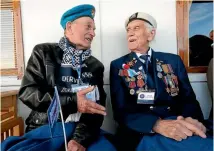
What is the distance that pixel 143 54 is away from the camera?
1.52m

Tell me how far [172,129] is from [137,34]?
0.64 m

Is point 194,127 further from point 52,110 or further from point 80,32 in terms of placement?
point 80,32

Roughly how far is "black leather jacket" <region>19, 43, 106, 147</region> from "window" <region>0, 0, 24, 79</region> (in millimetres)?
526

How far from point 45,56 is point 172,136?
30.1 inches

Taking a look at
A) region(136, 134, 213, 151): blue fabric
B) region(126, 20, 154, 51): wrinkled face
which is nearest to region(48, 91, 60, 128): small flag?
region(136, 134, 213, 151): blue fabric

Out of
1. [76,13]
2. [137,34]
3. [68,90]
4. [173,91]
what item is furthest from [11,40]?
[173,91]

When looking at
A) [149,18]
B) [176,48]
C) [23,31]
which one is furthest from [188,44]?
[23,31]

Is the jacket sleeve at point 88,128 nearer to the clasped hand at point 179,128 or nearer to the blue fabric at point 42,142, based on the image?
the blue fabric at point 42,142

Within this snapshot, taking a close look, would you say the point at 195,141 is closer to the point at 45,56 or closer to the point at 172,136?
the point at 172,136

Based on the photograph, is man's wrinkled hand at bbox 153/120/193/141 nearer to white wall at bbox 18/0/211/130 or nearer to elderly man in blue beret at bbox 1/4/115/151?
elderly man in blue beret at bbox 1/4/115/151

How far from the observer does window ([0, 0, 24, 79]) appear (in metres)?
1.75

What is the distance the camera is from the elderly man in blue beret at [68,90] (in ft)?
3.60

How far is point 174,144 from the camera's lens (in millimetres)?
1054

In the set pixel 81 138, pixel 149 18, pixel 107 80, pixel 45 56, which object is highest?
pixel 149 18
